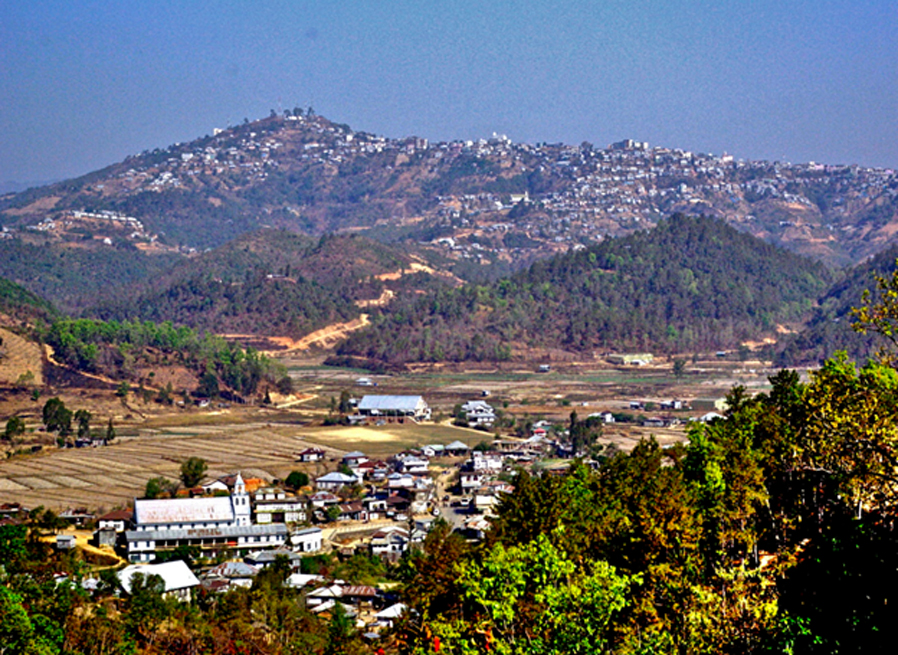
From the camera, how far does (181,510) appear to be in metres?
40.9

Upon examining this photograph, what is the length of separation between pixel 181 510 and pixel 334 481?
483 inches

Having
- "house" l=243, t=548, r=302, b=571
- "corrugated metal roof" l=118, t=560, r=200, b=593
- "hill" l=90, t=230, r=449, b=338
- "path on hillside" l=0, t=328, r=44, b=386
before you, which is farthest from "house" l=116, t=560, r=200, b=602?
"hill" l=90, t=230, r=449, b=338

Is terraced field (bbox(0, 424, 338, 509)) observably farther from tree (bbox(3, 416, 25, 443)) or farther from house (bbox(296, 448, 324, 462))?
tree (bbox(3, 416, 25, 443))

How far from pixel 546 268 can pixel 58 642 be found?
428ft

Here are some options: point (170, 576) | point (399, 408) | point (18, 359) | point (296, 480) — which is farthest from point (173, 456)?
point (18, 359)

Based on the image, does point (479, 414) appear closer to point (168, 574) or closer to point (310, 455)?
point (310, 455)

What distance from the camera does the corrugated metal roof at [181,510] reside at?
4025 centimetres

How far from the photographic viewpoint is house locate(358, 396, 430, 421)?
257 ft

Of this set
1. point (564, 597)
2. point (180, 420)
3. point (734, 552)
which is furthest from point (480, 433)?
point (564, 597)

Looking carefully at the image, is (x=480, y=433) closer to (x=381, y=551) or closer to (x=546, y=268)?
(x=381, y=551)

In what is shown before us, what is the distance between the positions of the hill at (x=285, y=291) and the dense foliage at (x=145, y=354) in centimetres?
3523

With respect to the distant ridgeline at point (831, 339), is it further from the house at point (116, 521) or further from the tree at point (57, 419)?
the house at point (116, 521)

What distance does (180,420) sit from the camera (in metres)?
77.8

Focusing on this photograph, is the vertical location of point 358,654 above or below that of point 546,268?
below
